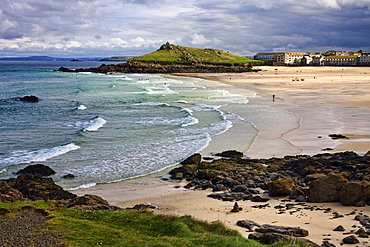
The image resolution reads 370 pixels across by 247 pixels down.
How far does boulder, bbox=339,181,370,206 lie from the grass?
138m

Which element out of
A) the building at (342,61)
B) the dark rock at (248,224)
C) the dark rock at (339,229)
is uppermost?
the building at (342,61)

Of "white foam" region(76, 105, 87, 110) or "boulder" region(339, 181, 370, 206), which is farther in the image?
"white foam" region(76, 105, 87, 110)

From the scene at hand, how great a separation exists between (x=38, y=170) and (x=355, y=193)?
44.1 feet

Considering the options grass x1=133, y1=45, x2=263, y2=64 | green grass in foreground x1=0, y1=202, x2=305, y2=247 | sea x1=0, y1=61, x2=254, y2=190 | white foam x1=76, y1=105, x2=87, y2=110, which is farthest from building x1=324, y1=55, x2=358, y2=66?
green grass in foreground x1=0, y1=202, x2=305, y2=247

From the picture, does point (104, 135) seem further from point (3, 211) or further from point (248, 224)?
point (248, 224)

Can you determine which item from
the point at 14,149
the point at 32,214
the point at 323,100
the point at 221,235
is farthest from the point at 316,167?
the point at 323,100

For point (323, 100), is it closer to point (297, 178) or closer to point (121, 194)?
point (297, 178)

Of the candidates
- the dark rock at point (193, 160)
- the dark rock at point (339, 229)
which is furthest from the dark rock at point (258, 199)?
the dark rock at point (193, 160)

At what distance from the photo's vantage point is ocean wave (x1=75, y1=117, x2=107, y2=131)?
29444 millimetres

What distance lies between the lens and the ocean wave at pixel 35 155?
20.3m

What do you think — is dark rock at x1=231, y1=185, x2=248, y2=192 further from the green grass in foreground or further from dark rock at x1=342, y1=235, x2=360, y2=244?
dark rock at x1=342, y1=235, x2=360, y2=244

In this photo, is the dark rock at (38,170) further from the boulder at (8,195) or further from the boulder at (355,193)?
the boulder at (355,193)

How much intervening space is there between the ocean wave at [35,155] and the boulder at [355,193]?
1518 centimetres

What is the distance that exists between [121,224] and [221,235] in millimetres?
2815
